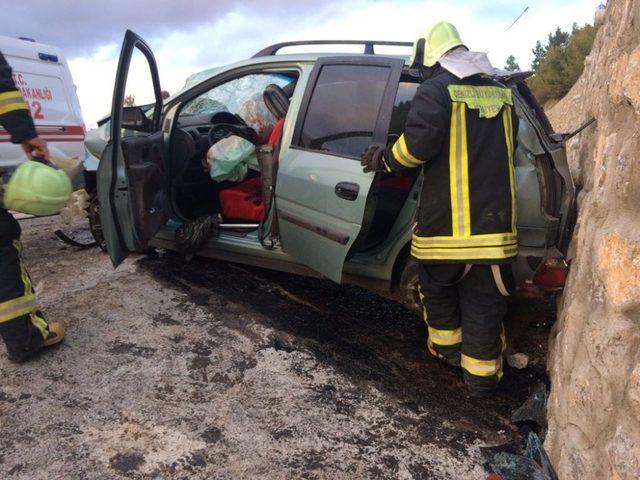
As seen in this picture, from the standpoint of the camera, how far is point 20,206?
9.14 feet

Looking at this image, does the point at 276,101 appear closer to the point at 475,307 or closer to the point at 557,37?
the point at 475,307

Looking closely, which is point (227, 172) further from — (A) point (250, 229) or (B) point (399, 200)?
(B) point (399, 200)

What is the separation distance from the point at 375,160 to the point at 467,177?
49 centimetres

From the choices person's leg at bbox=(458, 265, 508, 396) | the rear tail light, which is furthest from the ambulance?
the rear tail light

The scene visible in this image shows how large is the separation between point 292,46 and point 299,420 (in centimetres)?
279

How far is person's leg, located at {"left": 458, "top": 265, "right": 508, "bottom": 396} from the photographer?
2.68 m

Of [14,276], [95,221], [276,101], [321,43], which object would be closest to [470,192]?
[276,101]

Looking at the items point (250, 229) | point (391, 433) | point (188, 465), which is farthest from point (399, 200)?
point (188, 465)

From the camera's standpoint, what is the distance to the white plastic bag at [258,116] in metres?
3.94

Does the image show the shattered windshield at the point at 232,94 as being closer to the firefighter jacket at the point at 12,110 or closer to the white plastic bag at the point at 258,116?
the white plastic bag at the point at 258,116

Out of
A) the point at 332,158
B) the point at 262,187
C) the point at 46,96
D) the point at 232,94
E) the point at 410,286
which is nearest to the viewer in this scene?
the point at 332,158

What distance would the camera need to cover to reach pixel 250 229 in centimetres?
374

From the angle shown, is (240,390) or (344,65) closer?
(240,390)

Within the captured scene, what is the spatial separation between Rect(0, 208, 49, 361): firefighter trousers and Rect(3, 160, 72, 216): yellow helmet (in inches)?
6.8
